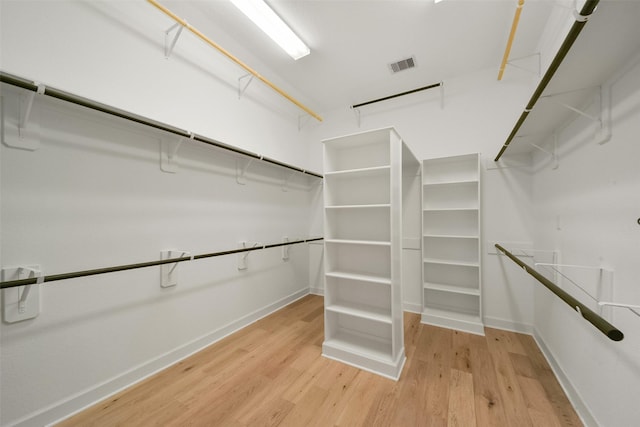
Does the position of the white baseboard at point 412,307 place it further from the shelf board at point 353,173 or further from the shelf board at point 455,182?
the shelf board at point 353,173

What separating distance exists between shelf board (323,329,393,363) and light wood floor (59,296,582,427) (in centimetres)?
13

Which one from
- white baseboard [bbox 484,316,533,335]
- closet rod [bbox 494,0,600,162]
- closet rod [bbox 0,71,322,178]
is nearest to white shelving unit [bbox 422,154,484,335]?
white baseboard [bbox 484,316,533,335]

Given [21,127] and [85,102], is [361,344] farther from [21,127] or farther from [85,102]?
[21,127]

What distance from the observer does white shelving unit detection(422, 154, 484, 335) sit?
8.44ft

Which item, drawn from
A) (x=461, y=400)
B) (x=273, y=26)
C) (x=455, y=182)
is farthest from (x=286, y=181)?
(x=461, y=400)

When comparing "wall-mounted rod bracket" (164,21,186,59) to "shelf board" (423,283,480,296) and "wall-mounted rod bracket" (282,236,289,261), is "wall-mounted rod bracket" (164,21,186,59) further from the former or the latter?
"shelf board" (423,283,480,296)

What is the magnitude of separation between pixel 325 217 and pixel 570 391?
2070mm

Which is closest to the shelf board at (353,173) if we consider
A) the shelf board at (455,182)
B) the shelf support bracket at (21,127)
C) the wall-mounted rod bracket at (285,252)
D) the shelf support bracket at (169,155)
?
the shelf board at (455,182)

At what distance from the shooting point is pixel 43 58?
4.35ft

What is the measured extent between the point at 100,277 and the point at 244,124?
1.95 metres

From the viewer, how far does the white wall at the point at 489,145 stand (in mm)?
2475

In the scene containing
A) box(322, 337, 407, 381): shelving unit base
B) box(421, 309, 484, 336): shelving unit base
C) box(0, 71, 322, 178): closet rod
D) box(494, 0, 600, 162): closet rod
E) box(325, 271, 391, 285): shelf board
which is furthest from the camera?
box(421, 309, 484, 336): shelving unit base

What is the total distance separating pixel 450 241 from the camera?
2748 millimetres

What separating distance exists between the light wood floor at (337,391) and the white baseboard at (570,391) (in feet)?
0.12
